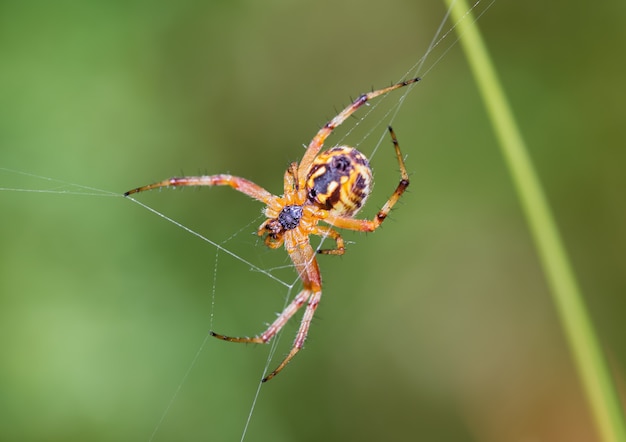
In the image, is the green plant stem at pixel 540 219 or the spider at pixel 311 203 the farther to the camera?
the spider at pixel 311 203

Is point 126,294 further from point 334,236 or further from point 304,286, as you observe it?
point 334,236

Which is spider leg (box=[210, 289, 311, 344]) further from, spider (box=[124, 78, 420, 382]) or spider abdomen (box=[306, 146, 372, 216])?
spider abdomen (box=[306, 146, 372, 216])

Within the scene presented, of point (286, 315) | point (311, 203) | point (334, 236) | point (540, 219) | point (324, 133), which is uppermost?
point (324, 133)

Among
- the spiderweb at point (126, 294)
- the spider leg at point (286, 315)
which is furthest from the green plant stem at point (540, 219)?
the spiderweb at point (126, 294)

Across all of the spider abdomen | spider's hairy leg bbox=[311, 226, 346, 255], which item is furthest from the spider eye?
the spider abdomen

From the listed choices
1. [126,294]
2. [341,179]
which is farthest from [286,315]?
[126,294]

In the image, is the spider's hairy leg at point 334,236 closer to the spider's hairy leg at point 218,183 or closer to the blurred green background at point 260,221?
the spider's hairy leg at point 218,183

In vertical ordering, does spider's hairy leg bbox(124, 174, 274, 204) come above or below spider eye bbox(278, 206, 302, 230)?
below
